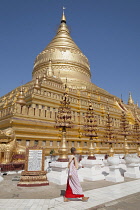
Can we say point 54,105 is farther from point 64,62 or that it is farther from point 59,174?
point 59,174

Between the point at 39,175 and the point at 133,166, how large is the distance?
640cm

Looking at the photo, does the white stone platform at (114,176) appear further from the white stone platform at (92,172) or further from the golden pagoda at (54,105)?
the golden pagoda at (54,105)

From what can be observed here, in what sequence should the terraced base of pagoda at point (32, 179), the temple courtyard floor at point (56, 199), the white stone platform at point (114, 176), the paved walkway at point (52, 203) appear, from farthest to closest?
the white stone platform at point (114, 176)
the terraced base of pagoda at point (32, 179)
the temple courtyard floor at point (56, 199)
the paved walkway at point (52, 203)

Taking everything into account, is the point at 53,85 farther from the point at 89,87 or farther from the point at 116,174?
the point at 116,174

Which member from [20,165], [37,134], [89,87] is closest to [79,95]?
[89,87]

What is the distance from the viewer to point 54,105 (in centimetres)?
2466

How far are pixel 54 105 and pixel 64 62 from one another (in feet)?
49.0

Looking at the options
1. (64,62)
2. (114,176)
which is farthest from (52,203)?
(64,62)

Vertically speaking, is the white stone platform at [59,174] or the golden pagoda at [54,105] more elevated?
the golden pagoda at [54,105]

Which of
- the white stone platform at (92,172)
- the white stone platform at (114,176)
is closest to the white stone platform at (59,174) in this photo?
the white stone platform at (92,172)

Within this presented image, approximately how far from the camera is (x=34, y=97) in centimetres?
2256

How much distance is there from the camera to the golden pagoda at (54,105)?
19.6 metres

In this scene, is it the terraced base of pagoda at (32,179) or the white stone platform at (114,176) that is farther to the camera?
the white stone platform at (114,176)

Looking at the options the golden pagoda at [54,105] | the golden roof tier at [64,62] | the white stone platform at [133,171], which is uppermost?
the golden roof tier at [64,62]
